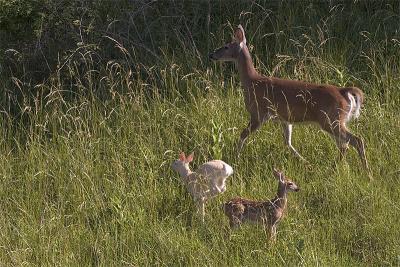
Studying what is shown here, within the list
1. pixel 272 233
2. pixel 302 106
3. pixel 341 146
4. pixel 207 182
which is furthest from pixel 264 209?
Result: pixel 302 106

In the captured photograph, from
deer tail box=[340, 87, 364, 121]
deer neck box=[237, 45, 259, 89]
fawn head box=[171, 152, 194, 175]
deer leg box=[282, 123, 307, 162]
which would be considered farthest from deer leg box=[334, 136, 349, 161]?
fawn head box=[171, 152, 194, 175]

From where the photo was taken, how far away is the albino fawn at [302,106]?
8055 millimetres

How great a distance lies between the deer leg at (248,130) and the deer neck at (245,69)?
0.48 m

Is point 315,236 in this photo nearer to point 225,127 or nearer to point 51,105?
point 225,127

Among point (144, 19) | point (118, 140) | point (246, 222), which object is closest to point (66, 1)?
point (144, 19)

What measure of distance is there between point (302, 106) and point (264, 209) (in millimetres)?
1708

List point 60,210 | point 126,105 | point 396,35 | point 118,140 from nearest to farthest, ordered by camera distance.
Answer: point 60,210
point 118,140
point 126,105
point 396,35

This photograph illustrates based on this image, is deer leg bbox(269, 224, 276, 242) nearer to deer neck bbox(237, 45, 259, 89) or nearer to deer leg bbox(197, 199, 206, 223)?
deer leg bbox(197, 199, 206, 223)

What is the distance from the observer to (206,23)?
10500 mm

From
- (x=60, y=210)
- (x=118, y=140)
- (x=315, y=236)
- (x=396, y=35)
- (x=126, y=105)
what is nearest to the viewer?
(x=315, y=236)

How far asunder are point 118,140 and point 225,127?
944 mm

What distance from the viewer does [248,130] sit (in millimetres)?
8242

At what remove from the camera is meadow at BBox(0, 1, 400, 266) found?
22.0 feet

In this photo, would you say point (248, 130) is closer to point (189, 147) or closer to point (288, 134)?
point (288, 134)
